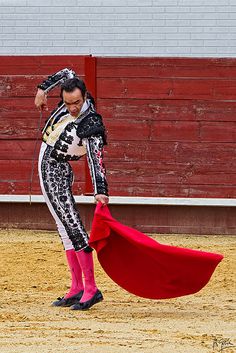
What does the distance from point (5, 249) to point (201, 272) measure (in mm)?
2972

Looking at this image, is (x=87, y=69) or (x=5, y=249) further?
(x=87, y=69)

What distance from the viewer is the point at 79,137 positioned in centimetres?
641

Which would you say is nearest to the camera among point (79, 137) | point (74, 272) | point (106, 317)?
point (106, 317)

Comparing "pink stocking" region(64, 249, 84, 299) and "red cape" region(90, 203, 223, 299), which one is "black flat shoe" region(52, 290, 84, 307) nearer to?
"pink stocking" region(64, 249, 84, 299)

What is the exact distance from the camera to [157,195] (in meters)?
10.4

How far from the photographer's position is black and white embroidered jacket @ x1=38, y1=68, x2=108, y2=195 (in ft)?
20.8

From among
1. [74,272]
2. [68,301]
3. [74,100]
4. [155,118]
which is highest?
[74,100]
